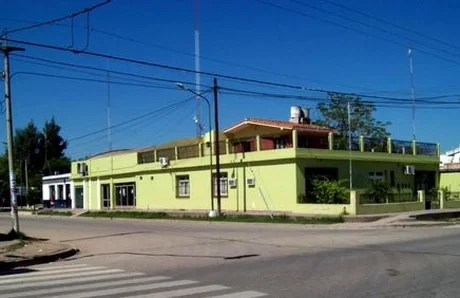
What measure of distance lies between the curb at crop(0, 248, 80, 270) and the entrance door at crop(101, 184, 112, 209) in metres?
34.7

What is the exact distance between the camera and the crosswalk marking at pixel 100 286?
995cm

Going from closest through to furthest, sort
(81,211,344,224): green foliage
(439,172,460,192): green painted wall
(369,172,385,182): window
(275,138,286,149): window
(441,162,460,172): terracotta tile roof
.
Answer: (81,211,344,224): green foliage → (369,172,385,182): window → (275,138,286,149): window → (439,172,460,192): green painted wall → (441,162,460,172): terracotta tile roof

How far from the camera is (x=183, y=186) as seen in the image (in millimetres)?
43969

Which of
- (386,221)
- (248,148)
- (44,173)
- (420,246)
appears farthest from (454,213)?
(44,173)

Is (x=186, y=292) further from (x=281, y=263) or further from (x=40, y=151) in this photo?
(x=40, y=151)

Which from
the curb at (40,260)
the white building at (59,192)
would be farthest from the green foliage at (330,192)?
the white building at (59,192)

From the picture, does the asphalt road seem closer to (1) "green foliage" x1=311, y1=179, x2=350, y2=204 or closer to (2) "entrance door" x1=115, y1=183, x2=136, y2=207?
(1) "green foliage" x1=311, y1=179, x2=350, y2=204

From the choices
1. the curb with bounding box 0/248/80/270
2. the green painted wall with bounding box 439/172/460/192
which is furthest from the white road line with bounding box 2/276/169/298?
the green painted wall with bounding box 439/172/460/192

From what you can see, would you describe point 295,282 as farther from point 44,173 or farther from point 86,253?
point 44,173

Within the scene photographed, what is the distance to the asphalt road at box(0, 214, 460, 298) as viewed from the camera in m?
10.1

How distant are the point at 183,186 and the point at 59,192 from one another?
2580 centimetres

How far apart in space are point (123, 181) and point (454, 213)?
27677mm

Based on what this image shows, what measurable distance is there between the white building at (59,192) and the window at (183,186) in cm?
1893

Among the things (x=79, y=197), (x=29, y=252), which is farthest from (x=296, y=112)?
(x=29, y=252)
